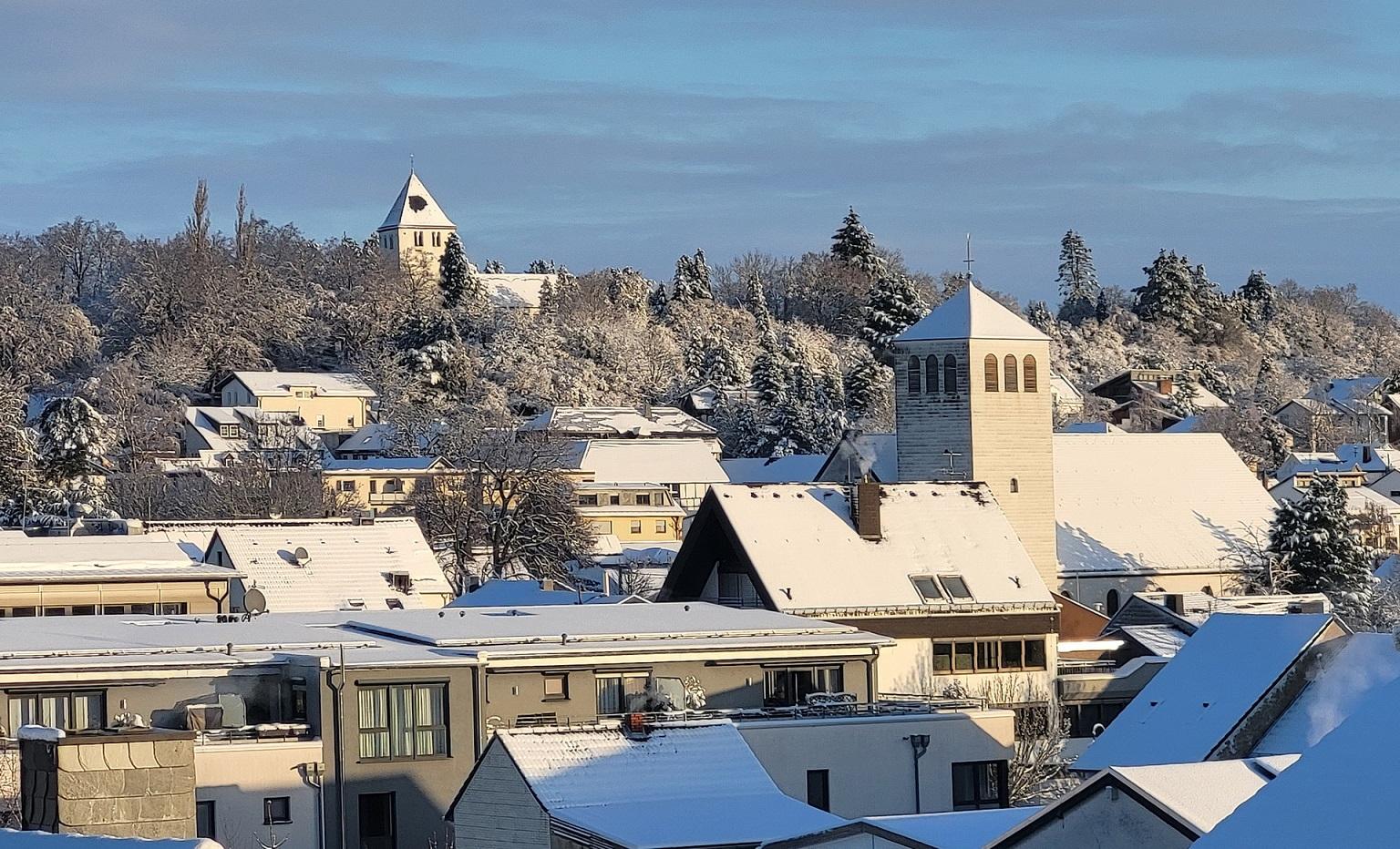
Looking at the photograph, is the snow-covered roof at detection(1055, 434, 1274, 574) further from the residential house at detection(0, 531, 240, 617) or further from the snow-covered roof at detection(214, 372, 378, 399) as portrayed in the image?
the snow-covered roof at detection(214, 372, 378, 399)

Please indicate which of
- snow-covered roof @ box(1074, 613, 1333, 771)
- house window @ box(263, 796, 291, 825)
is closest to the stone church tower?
snow-covered roof @ box(1074, 613, 1333, 771)

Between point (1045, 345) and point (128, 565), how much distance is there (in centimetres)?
2095

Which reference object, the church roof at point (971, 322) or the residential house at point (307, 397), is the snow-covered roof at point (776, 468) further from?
the church roof at point (971, 322)

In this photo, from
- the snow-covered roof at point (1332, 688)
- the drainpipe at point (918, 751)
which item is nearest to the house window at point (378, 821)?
the drainpipe at point (918, 751)

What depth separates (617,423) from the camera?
10231 cm

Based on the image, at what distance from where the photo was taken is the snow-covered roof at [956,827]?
1816 cm

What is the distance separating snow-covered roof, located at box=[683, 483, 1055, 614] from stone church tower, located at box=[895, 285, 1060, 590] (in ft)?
29.6

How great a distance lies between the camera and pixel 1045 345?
54594 mm

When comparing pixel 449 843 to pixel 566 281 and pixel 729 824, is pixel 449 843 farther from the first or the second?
pixel 566 281

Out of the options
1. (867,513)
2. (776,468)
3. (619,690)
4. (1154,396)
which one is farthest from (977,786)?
(1154,396)

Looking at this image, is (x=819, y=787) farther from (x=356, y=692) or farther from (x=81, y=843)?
(x=81, y=843)

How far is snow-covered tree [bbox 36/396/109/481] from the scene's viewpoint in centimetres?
8188

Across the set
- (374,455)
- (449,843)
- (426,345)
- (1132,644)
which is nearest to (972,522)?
(1132,644)

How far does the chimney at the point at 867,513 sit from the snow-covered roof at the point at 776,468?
41082 mm
